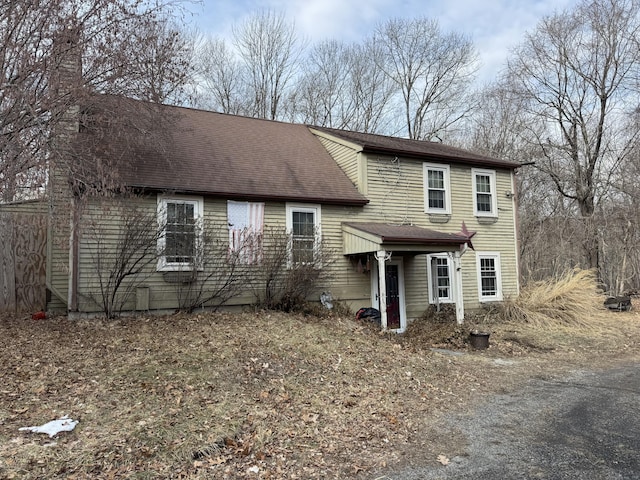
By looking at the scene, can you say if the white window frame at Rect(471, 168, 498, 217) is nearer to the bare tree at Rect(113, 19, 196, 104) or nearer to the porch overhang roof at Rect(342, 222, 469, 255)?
the porch overhang roof at Rect(342, 222, 469, 255)

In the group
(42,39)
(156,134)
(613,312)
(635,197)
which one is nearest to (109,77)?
(42,39)

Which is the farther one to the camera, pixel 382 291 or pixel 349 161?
pixel 349 161

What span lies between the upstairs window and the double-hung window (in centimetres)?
86

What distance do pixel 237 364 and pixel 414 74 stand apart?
88.0 ft

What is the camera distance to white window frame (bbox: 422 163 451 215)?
1410cm

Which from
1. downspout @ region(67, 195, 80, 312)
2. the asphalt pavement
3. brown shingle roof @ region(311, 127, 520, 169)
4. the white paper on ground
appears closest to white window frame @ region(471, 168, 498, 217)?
Result: brown shingle roof @ region(311, 127, 520, 169)

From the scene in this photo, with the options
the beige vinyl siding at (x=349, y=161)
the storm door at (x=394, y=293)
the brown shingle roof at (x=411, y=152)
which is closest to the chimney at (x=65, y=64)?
the brown shingle roof at (x=411, y=152)

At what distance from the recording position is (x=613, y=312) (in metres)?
15.8

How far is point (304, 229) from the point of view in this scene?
1232 centimetres

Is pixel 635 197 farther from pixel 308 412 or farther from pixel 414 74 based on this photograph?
pixel 308 412

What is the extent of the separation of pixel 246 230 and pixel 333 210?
108 inches

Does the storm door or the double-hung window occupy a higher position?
the double-hung window

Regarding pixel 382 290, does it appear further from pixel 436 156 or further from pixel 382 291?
pixel 436 156

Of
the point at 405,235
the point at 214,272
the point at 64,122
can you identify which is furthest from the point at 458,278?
the point at 64,122
